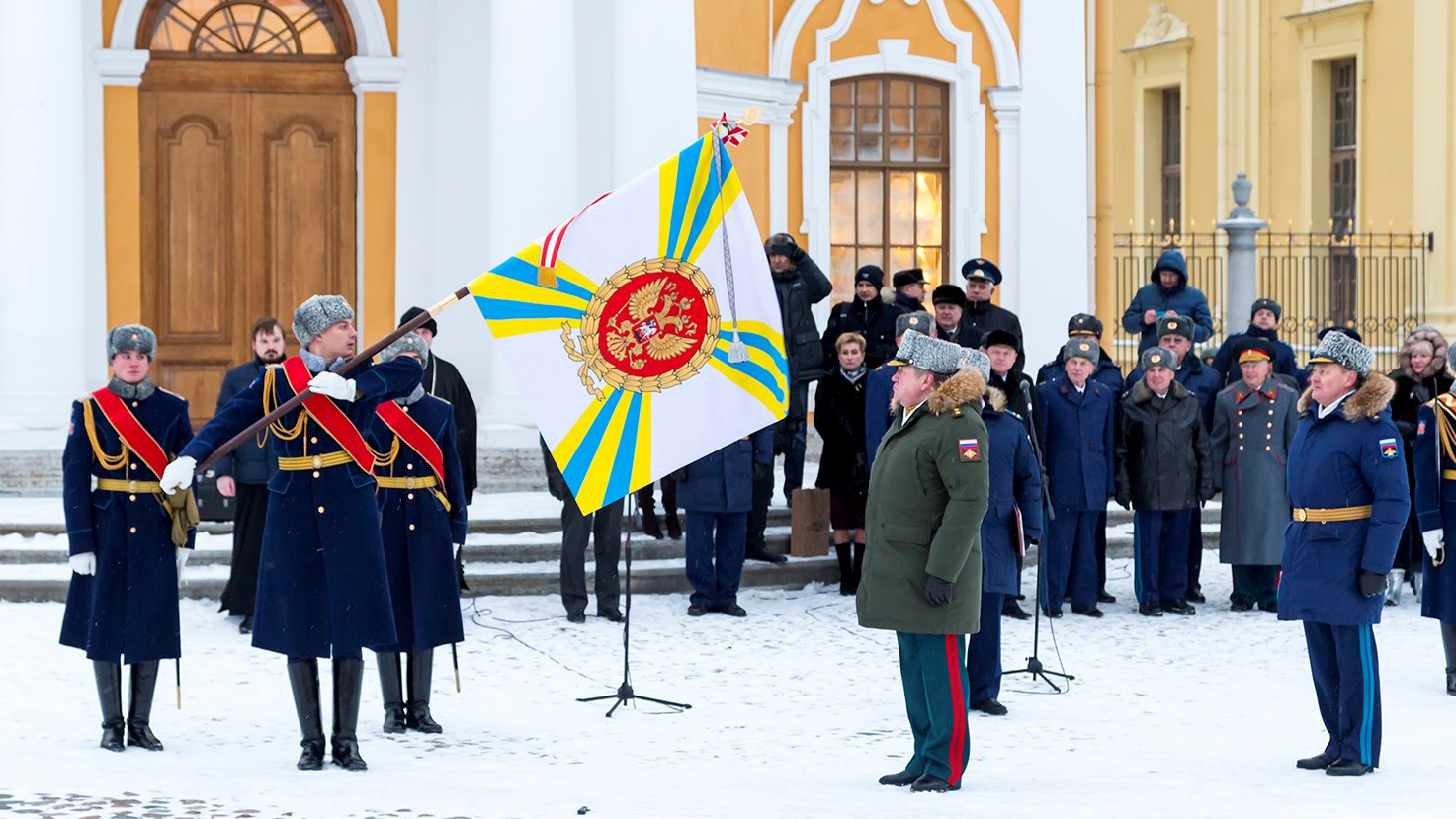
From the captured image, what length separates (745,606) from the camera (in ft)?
39.8

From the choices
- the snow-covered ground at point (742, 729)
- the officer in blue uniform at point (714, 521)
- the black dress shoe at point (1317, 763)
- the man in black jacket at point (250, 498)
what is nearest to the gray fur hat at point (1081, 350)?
the snow-covered ground at point (742, 729)

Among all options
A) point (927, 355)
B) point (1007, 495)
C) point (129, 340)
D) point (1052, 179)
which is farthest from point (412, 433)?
point (1052, 179)

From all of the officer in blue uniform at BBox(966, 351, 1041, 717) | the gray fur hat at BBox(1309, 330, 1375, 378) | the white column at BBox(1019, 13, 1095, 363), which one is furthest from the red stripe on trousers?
the white column at BBox(1019, 13, 1095, 363)

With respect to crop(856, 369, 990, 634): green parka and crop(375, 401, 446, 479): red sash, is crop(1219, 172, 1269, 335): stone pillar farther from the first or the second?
crop(856, 369, 990, 634): green parka

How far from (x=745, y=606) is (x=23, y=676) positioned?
4.12 metres

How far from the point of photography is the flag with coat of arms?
28.3 feet

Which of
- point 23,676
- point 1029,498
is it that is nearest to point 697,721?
point 1029,498

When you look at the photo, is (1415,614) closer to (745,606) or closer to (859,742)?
(745,606)

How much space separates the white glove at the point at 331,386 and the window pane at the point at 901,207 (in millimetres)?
10642

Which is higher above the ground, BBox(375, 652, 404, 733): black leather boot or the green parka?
the green parka

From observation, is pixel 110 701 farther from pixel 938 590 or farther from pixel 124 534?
pixel 938 590

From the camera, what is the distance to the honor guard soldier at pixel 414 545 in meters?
Answer: 8.54

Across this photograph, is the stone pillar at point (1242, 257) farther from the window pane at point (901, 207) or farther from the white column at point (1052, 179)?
the window pane at point (901, 207)

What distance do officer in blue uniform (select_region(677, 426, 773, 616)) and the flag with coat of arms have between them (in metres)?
2.66
